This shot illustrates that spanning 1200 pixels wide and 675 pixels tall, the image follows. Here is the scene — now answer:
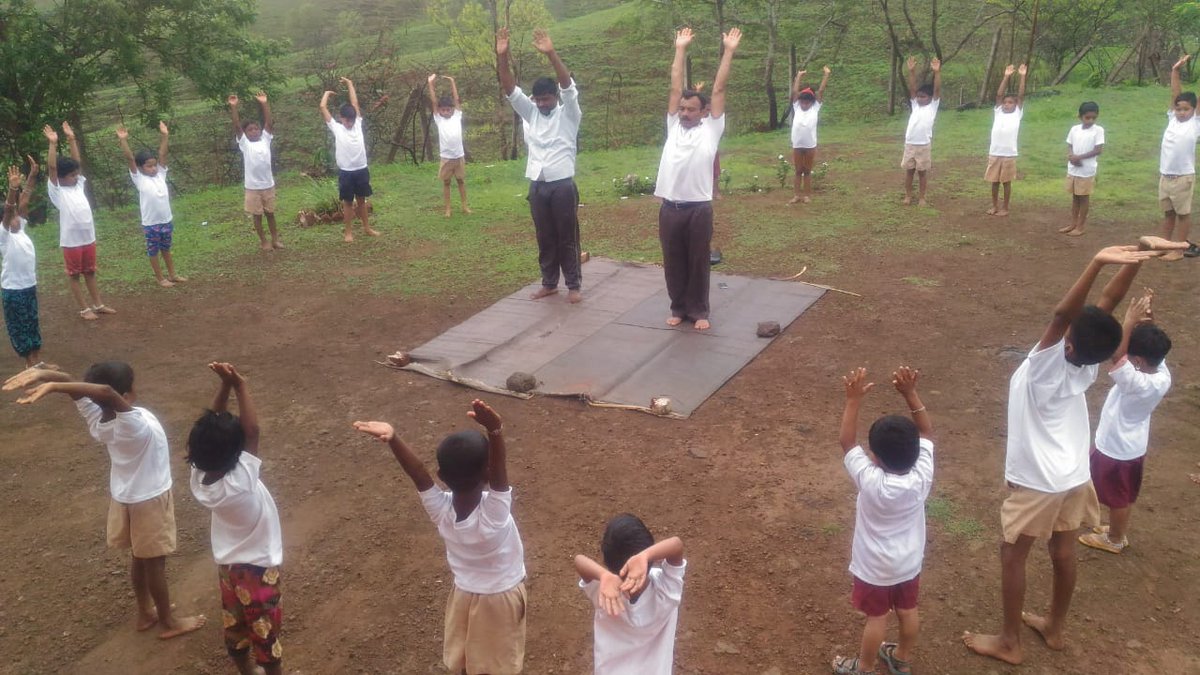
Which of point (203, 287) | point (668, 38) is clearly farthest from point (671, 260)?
point (668, 38)

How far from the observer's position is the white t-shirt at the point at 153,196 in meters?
8.70

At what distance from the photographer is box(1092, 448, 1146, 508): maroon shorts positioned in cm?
417

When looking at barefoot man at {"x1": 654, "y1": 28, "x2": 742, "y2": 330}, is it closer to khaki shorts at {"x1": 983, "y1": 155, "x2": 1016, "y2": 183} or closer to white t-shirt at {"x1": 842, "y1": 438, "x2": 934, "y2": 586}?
white t-shirt at {"x1": 842, "y1": 438, "x2": 934, "y2": 586}

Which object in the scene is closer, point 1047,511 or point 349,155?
point 1047,511

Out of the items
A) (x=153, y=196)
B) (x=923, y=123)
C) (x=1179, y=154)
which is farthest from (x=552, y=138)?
(x=1179, y=154)

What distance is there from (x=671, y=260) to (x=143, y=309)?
5.30 meters

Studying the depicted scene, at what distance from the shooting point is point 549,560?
4469 millimetres

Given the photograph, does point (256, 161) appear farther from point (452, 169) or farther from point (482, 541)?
point (482, 541)

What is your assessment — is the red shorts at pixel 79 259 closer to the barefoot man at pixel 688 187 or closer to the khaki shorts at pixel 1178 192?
the barefoot man at pixel 688 187

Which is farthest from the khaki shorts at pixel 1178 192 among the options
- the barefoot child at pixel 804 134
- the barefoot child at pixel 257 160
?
the barefoot child at pixel 257 160

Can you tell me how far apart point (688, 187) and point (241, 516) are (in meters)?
4.50

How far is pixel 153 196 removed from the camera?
873 cm

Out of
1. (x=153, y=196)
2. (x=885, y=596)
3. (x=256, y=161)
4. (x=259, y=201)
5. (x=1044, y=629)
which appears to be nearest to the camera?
(x=885, y=596)

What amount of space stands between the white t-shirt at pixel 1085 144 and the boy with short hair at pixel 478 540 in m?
8.27
